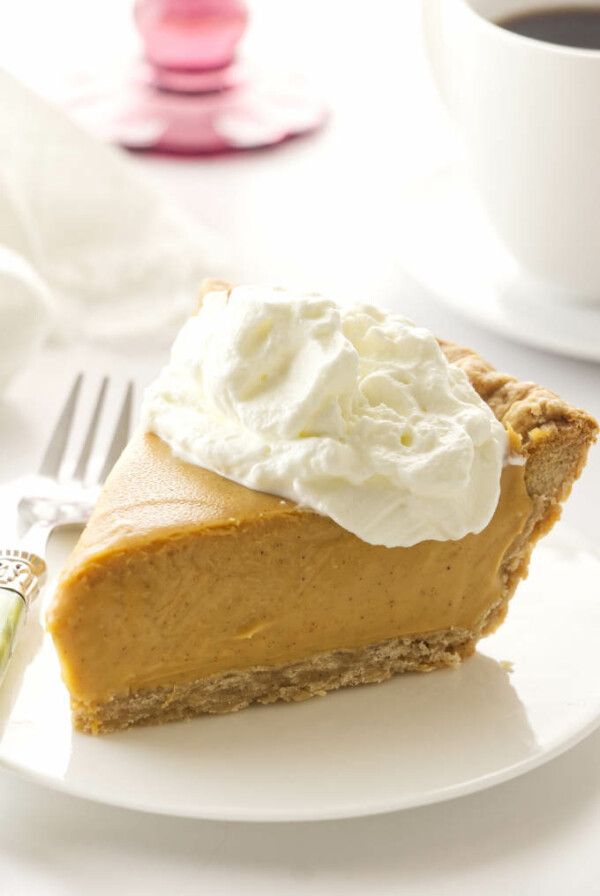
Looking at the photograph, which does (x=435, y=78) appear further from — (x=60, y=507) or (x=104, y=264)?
(x=60, y=507)

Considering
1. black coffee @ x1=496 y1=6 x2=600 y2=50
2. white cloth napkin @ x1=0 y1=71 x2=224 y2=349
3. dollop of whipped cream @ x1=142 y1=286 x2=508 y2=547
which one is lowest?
white cloth napkin @ x1=0 y1=71 x2=224 y2=349

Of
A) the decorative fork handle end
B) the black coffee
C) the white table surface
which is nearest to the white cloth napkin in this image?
the white table surface

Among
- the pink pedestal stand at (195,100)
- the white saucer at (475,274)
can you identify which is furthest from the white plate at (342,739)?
the pink pedestal stand at (195,100)

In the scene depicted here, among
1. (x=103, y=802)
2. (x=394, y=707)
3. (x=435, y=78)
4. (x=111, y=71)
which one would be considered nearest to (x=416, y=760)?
(x=394, y=707)

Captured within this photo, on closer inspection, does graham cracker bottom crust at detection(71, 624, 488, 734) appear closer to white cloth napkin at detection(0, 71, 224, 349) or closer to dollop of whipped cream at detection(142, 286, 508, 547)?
dollop of whipped cream at detection(142, 286, 508, 547)

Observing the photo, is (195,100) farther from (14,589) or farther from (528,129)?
(14,589)

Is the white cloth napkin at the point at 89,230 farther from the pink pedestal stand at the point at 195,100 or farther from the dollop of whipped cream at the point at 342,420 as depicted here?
the dollop of whipped cream at the point at 342,420

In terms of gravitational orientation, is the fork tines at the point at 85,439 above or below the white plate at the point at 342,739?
below
